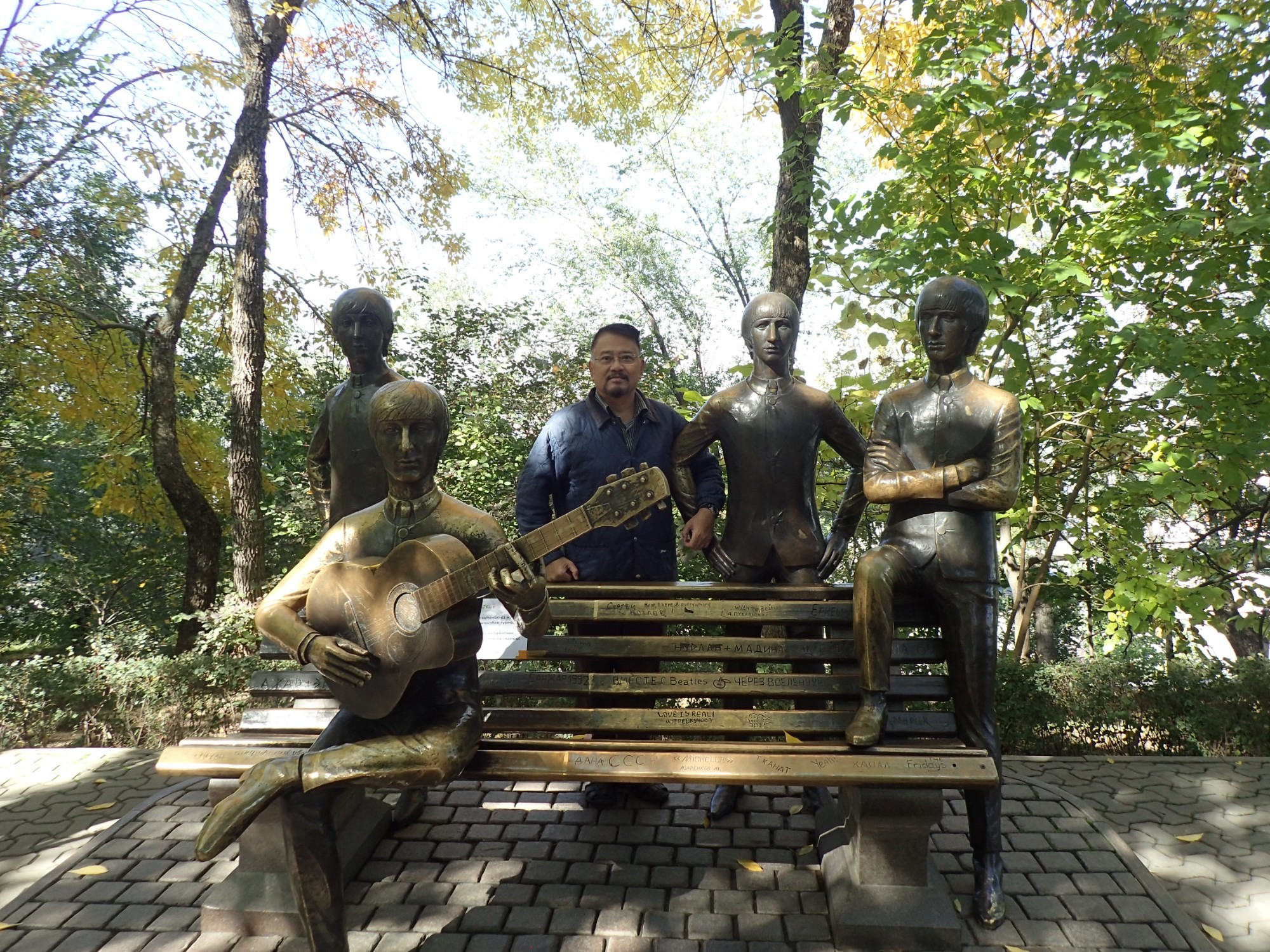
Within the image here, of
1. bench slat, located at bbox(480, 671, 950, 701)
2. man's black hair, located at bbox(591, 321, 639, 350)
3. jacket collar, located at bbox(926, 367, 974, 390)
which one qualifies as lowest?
bench slat, located at bbox(480, 671, 950, 701)

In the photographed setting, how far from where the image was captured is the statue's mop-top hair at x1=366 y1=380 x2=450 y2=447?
2.52 meters

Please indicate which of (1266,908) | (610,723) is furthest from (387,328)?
(1266,908)

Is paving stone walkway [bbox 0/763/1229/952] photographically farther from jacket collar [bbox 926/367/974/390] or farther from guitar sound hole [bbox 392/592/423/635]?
jacket collar [bbox 926/367/974/390]

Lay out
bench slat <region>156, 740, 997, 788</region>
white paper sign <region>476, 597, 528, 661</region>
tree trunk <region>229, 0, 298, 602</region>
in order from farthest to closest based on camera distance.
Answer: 1. tree trunk <region>229, 0, 298, 602</region>
2. white paper sign <region>476, 597, 528, 661</region>
3. bench slat <region>156, 740, 997, 788</region>

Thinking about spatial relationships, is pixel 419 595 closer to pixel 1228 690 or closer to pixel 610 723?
pixel 610 723

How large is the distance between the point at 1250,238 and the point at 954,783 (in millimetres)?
3794

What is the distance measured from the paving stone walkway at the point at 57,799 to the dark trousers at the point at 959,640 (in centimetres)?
357

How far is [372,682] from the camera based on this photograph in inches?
97.7

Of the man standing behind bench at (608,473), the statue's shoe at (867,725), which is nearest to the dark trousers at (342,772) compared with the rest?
the man standing behind bench at (608,473)

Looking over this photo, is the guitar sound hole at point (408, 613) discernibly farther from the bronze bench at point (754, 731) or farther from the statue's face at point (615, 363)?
the statue's face at point (615, 363)

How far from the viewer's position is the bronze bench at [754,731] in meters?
2.66

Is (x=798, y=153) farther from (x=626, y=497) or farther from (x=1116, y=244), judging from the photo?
(x=626, y=497)

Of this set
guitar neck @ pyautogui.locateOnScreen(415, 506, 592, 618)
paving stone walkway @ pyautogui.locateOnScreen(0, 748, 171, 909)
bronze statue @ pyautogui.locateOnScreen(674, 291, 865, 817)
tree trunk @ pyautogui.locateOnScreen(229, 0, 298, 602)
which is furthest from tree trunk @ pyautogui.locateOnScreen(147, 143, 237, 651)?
guitar neck @ pyautogui.locateOnScreen(415, 506, 592, 618)

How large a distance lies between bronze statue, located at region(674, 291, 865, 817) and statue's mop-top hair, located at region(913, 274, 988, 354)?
0.64m
